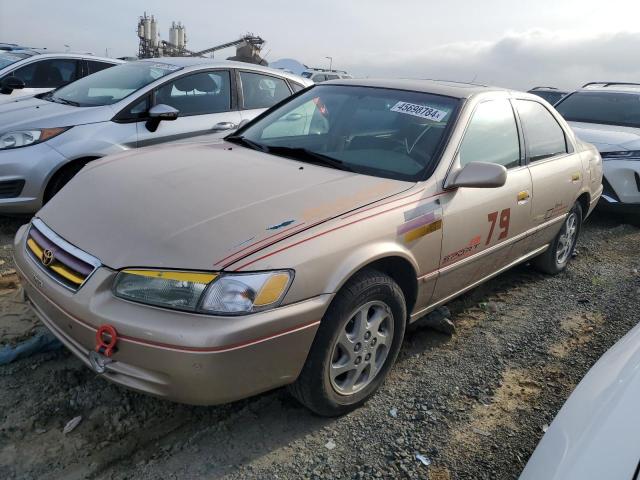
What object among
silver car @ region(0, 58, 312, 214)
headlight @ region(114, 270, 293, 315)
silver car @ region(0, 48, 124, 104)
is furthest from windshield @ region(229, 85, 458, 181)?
silver car @ region(0, 48, 124, 104)

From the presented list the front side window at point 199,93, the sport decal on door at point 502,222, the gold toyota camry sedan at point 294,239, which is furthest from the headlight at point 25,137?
the sport decal on door at point 502,222

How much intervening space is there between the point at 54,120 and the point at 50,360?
2454 millimetres

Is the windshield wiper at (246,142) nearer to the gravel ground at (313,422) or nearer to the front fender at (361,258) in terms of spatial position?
→ the front fender at (361,258)

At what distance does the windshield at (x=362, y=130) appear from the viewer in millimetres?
2973

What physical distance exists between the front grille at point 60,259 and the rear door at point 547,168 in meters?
2.80

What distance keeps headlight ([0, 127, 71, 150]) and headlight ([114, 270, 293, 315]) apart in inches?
114

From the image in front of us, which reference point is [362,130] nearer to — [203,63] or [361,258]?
[361,258]

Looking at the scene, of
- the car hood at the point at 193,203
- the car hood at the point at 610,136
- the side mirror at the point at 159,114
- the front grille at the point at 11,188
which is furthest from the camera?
the car hood at the point at 610,136

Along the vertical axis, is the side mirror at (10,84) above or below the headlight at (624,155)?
below

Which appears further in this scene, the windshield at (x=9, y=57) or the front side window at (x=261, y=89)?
the windshield at (x=9, y=57)

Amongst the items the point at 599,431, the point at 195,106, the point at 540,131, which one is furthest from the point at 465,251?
the point at 195,106

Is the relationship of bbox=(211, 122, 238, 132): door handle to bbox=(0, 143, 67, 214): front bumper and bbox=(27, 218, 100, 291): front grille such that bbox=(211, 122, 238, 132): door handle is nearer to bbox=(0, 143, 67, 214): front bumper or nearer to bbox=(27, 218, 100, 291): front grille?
bbox=(0, 143, 67, 214): front bumper

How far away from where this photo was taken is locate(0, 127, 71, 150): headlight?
4328 millimetres

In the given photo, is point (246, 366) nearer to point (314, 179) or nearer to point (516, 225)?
point (314, 179)
